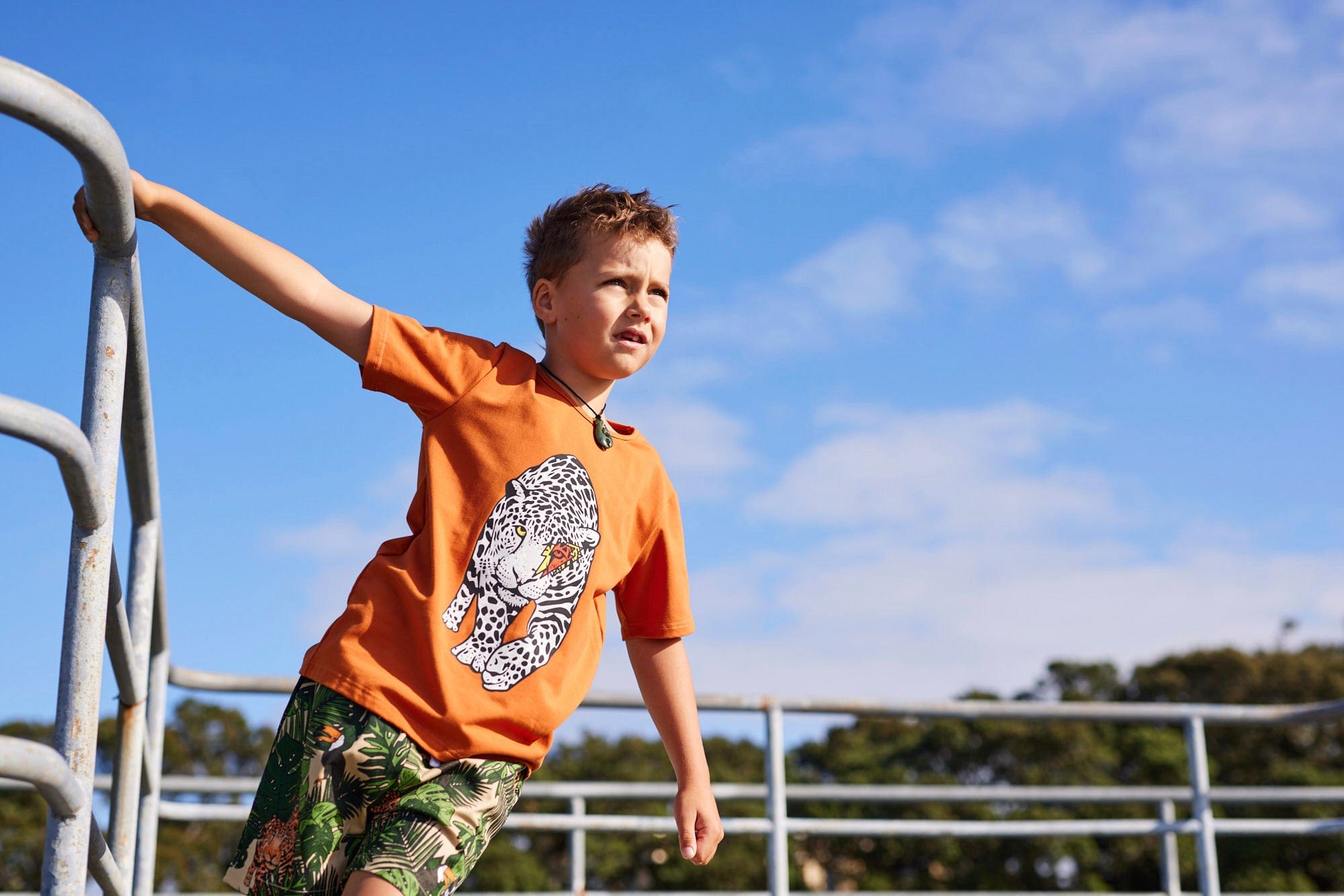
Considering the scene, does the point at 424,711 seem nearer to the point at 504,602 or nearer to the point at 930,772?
the point at 504,602

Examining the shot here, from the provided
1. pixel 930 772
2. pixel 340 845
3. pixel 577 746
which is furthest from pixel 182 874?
pixel 340 845

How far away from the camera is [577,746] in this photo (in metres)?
19.0

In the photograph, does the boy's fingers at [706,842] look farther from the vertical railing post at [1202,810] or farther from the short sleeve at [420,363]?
the vertical railing post at [1202,810]

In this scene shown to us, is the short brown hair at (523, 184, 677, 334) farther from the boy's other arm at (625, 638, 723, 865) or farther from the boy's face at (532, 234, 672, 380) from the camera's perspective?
the boy's other arm at (625, 638, 723, 865)

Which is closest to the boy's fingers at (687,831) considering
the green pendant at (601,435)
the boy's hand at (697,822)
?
the boy's hand at (697,822)

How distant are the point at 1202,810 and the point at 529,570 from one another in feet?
7.75

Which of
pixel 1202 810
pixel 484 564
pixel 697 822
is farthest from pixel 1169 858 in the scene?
pixel 484 564

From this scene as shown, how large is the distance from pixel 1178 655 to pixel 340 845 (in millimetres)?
18522

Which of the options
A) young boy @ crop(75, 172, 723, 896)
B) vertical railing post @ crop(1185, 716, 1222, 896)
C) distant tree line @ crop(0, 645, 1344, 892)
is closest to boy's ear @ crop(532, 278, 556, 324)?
young boy @ crop(75, 172, 723, 896)

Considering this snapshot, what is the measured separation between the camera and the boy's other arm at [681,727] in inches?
58.8

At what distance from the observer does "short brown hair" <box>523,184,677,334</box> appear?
58.6 inches

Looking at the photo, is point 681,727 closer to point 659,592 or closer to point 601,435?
point 659,592

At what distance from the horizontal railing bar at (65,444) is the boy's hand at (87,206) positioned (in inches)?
8.0

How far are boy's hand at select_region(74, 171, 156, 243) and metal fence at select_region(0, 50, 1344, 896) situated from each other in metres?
0.01
